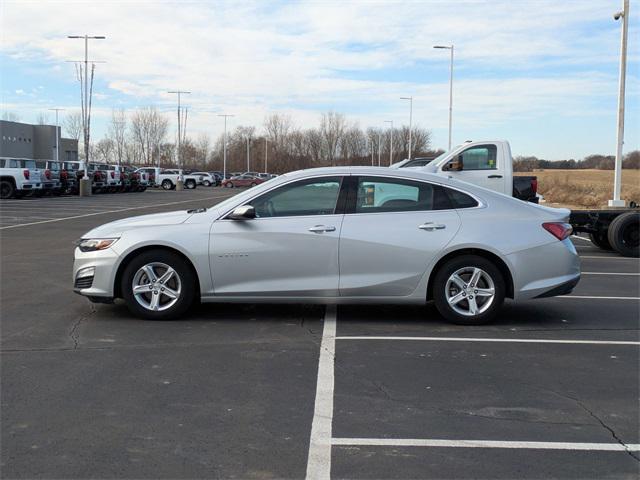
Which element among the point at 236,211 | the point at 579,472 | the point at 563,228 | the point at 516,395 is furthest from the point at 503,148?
the point at 579,472

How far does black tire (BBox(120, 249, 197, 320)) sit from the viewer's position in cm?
693

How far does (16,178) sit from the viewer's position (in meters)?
31.7

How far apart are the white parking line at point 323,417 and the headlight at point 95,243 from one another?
93.9 inches

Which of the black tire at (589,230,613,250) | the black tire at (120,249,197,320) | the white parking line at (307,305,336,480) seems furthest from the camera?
the black tire at (589,230,613,250)

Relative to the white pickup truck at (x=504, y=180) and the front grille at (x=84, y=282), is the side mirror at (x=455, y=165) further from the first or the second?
the front grille at (x=84, y=282)

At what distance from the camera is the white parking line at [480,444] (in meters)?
3.94

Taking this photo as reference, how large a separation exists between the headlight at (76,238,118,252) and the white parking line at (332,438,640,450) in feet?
12.8

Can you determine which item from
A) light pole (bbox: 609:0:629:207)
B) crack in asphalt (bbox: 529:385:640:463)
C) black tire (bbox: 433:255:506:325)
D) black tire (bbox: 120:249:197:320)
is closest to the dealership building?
light pole (bbox: 609:0:629:207)

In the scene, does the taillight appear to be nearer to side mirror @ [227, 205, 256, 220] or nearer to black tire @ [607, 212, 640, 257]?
side mirror @ [227, 205, 256, 220]

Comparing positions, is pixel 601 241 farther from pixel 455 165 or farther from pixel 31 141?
pixel 31 141

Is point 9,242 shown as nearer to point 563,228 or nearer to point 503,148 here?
point 503,148

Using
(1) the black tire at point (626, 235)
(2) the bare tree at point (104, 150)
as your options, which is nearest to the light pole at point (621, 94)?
(1) the black tire at point (626, 235)

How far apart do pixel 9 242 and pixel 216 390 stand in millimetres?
11185

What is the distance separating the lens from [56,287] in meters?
9.01
